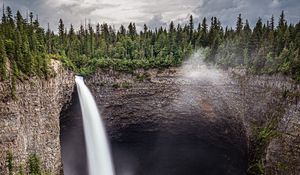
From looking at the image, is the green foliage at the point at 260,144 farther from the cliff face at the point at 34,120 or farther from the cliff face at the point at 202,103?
the cliff face at the point at 34,120

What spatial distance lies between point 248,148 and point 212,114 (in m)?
6.14

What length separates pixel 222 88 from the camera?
39.6 m

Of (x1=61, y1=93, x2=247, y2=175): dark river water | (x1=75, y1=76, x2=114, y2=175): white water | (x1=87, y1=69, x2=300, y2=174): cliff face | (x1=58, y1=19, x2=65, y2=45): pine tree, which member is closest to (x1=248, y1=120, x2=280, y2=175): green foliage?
(x1=87, y1=69, x2=300, y2=174): cliff face

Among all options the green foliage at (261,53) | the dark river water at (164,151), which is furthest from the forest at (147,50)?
the dark river water at (164,151)

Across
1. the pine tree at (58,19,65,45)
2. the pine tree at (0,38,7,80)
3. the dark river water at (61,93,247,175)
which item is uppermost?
the pine tree at (58,19,65,45)

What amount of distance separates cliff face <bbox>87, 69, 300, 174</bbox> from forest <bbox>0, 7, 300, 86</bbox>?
1.52 m

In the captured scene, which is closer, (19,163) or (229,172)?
(19,163)

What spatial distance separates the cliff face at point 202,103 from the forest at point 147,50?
1.52 m

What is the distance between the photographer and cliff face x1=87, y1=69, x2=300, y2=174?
116 feet

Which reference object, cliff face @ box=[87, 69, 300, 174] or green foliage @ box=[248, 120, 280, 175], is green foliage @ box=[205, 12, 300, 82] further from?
green foliage @ box=[248, 120, 280, 175]

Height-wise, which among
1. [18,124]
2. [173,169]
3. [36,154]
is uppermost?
[18,124]

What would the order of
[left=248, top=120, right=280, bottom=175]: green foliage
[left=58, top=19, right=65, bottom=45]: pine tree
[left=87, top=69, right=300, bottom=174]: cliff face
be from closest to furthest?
1. [left=248, top=120, right=280, bottom=175]: green foliage
2. [left=87, top=69, right=300, bottom=174]: cliff face
3. [left=58, top=19, right=65, bottom=45]: pine tree

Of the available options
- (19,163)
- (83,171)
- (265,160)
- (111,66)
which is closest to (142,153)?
(83,171)

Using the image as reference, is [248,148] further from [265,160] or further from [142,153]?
[142,153]
